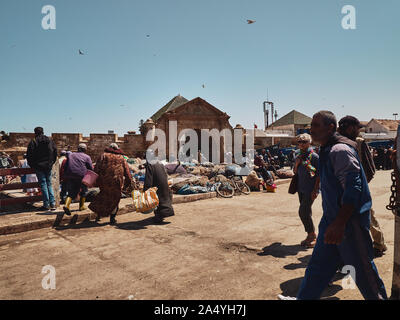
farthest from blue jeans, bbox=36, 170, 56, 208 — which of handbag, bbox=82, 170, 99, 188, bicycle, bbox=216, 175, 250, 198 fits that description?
bicycle, bbox=216, 175, 250, 198

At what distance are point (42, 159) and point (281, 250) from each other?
5.50 metres

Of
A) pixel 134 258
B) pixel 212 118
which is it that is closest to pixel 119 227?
pixel 134 258

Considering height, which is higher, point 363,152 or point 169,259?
point 363,152

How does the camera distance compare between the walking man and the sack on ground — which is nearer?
the walking man

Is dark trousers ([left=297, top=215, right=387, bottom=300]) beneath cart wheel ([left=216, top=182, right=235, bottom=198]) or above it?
above

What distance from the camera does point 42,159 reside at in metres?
6.28

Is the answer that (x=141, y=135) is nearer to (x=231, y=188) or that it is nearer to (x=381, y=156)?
(x=231, y=188)

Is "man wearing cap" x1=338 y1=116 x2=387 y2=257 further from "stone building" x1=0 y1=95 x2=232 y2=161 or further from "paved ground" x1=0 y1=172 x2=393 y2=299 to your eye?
"stone building" x1=0 y1=95 x2=232 y2=161

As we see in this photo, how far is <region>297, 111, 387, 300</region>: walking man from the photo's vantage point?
2.10 metres

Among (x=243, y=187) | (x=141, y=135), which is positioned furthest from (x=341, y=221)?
(x=141, y=135)

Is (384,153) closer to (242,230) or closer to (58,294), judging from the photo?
(242,230)

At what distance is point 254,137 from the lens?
88.8 ft

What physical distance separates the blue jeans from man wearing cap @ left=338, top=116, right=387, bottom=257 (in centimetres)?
621

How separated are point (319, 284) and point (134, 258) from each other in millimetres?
2657
